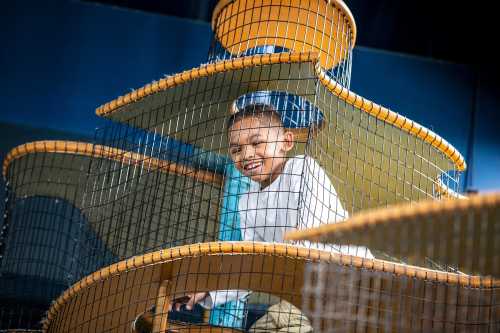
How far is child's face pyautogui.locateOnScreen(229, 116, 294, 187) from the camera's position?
2.07 metres

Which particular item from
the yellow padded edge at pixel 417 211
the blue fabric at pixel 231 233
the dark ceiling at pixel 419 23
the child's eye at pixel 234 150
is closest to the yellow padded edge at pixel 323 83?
the child's eye at pixel 234 150

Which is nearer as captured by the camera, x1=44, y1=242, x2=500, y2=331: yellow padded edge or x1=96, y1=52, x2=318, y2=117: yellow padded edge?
x1=44, y1=242, x2=500, y2=331: yellow padded edge

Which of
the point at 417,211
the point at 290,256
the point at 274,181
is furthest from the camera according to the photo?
the point at 274,181

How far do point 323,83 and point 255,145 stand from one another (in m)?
0.32

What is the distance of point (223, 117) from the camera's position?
2.08 m

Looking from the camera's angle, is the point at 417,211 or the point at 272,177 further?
the point at 272,177

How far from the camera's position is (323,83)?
6.05 feet

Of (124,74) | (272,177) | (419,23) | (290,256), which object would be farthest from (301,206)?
(419,23)

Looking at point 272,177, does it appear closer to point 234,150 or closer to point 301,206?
point 234,150

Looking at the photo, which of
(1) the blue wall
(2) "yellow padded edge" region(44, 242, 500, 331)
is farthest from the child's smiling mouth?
(1) the blue wall

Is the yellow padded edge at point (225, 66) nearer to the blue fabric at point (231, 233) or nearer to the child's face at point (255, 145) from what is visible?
the child's face at point (255, 145)

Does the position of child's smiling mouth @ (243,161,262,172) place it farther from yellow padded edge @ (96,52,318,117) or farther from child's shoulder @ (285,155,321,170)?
yellow padded edge @ (96,52,318,117)

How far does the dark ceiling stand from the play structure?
173cm

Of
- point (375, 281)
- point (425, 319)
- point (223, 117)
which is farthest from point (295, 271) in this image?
point (223, 117)
